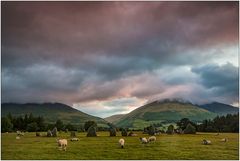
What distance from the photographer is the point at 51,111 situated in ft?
48.9

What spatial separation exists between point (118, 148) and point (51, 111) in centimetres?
353

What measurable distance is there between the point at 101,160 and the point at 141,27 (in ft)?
21.7

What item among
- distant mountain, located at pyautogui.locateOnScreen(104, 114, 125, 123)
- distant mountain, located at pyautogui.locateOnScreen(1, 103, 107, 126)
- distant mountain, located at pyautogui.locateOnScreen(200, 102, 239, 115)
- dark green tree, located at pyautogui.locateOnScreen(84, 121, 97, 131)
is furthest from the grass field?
distant mountain, located at pyautogui.locateOnScreen(200, 102, 239, 115)

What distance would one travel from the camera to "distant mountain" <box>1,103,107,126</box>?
14516mm

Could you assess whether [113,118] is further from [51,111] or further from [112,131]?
[51,111]

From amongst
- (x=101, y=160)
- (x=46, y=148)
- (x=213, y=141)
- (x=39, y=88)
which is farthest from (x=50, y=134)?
(x=213, y=141)

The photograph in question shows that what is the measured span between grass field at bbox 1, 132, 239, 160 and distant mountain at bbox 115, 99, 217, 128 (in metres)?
0.73

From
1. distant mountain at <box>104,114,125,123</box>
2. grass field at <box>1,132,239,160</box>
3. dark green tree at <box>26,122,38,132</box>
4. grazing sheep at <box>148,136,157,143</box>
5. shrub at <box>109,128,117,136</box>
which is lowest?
grass field at <box>1,132,239,160</box>

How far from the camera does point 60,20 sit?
15.4 m

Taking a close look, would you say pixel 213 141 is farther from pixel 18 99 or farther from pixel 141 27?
pixel 18 99

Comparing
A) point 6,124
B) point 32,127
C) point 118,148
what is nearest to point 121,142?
point 118,148

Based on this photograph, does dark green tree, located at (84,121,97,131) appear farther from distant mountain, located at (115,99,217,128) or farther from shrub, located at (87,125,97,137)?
distant mountain, located at (115,99,217,128)

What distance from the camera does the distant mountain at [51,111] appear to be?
14516 mm

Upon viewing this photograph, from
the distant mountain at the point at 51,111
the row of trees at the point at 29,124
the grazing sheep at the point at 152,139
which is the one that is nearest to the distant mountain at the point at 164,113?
the grazing sheep at the point at 152,139
